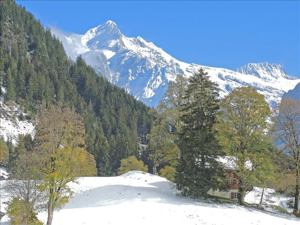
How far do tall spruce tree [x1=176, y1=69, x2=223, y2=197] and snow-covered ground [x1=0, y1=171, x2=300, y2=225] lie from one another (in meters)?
1.95

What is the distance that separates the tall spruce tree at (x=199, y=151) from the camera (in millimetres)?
59219

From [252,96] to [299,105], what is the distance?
793cm

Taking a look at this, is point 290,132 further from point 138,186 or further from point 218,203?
point 138,186

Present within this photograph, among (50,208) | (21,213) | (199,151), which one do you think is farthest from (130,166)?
(21,213)

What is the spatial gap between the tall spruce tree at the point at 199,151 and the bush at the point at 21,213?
1745 cm

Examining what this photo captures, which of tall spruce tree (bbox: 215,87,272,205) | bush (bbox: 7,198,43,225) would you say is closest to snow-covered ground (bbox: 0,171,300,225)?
bush (bbox: 7,198,43,225)

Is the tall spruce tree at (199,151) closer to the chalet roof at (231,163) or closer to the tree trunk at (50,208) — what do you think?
the chalet roof at (231,163)

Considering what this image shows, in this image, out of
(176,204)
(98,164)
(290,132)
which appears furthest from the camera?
(98,164)

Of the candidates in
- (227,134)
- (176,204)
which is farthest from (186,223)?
(227,134)

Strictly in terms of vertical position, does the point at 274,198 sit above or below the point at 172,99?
below

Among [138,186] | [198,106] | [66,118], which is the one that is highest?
[198,106]

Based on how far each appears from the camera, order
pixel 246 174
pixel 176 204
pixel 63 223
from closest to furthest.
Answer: pixel 63 223
pixel 176 204
pixel 246 174

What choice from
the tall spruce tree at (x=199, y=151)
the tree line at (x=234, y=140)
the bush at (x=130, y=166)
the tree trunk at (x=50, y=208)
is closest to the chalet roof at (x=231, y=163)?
the tree line at (x=234, y=140)

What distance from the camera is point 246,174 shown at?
61438 mm
